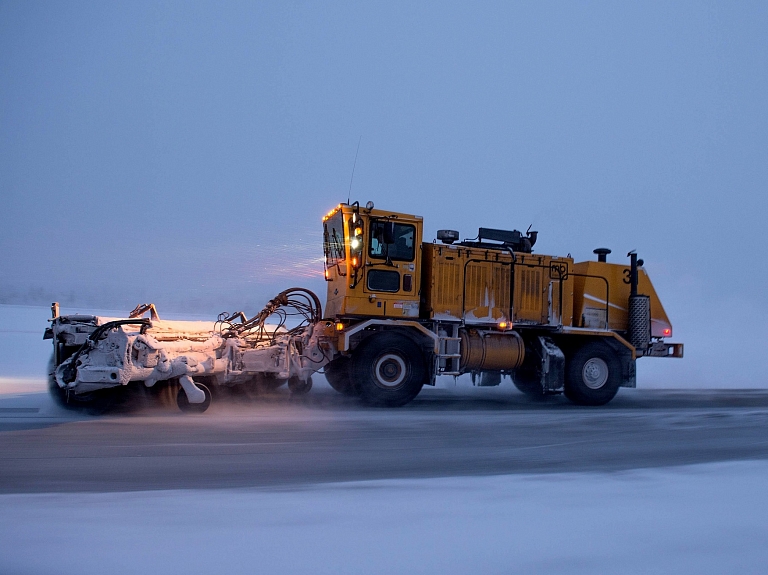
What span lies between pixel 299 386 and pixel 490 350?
3469mm

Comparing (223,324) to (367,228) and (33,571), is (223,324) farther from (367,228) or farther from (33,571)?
(33,571)

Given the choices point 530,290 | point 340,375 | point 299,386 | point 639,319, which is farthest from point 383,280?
point 639,319

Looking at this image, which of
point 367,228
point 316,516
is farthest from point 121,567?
point 367,228

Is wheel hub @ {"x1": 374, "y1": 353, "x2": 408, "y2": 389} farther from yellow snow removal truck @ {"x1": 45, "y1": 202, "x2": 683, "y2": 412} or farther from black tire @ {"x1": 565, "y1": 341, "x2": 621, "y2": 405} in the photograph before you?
black tire @ {"x1": 565, "y1": 341, "x2": 621, "y2": 405}

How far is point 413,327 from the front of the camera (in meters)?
11.0

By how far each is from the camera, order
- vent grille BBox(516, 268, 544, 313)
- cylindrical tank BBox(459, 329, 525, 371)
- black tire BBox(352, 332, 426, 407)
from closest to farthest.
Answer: black tire BBox(352, 332, 426, 407)
cylindrical tank BBox(459, 329, 525, 371)
vent grille BBox(516, 268, 544, 313)

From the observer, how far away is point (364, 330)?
426 inches

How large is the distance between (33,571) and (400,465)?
3.45m

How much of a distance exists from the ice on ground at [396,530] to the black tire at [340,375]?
245 inches

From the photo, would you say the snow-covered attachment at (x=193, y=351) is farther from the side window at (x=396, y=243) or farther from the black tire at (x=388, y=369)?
the side window at (x=396, y=243)

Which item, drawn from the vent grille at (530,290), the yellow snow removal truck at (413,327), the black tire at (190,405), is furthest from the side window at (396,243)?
the black tire at (190,405)

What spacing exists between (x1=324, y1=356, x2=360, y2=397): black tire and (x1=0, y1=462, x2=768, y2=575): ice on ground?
245 inches

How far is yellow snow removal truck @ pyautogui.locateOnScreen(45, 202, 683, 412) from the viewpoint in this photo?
32.1 ft

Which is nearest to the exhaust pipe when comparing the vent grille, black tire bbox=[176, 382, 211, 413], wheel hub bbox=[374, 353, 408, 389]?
the vent grille
